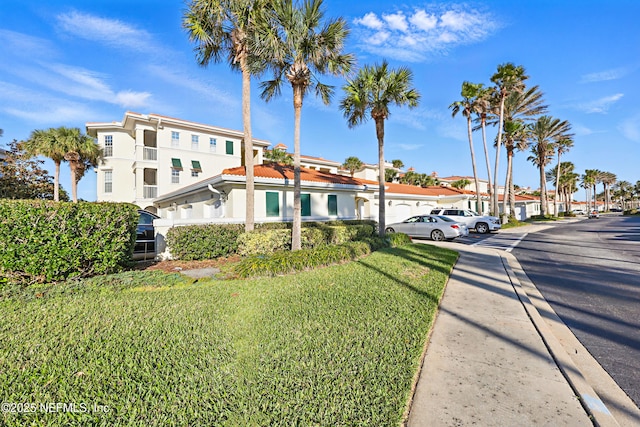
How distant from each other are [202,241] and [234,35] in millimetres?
8335

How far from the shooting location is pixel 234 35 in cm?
1083

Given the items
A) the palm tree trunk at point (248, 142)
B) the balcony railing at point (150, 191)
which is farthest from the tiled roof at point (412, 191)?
the balcony railing at point (150, 191)

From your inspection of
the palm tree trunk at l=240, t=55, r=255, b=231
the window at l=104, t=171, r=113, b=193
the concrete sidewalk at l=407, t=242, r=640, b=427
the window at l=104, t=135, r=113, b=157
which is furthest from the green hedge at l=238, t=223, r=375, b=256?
the window at l=104, t=135, r=113, b=157

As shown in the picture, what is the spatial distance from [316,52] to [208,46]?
5.13 metres

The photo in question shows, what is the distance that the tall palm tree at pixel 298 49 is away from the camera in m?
8.66

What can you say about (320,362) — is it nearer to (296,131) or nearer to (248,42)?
(296,131)

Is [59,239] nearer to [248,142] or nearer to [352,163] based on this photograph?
[248,142]

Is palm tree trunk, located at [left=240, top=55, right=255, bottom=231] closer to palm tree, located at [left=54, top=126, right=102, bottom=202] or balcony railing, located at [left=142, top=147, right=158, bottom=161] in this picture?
balcony railing, located at [left=142, top=147, right=158, bottom=161]

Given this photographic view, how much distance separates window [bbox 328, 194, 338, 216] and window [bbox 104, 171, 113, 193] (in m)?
21.9

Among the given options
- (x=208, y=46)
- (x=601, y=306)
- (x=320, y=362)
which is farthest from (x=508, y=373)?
(x=208, y=46)

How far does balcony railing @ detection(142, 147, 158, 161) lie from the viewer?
23294mm

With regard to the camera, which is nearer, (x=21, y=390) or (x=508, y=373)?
(x=21, y=390)

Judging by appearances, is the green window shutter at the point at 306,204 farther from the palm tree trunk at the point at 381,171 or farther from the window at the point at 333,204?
the palm tree trunk at the point at 381,171

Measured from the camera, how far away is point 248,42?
33.4 feet
